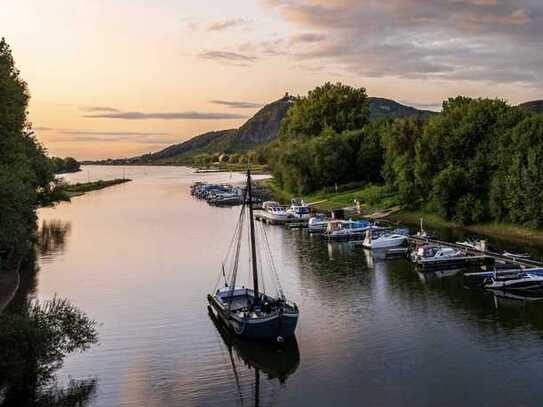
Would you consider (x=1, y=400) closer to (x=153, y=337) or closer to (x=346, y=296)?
(x=153, y=337)

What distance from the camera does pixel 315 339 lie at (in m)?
41.9

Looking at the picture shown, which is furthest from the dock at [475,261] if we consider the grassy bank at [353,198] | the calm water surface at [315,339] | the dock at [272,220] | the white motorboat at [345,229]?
the dock at [272,220]

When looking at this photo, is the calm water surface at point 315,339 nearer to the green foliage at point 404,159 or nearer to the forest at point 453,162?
the forest at point 453,162

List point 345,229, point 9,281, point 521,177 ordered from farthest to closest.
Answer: point 345,229, point 521,177, point 9,281

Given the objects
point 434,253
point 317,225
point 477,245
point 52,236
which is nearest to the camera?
point 434,253

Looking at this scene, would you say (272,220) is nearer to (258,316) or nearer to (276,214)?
(276,214)

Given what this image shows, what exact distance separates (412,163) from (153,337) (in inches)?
2719

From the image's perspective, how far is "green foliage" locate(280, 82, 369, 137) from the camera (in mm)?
165125

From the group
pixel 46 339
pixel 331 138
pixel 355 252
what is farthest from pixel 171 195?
pixel 46 339

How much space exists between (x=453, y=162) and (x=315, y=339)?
5872cm

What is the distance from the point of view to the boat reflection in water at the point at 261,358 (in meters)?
35.7

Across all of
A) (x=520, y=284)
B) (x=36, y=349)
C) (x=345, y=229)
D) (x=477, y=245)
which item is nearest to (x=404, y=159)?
(x=345, y=229)

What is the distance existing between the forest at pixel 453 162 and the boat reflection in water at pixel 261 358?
48.8m

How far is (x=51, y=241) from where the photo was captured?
3462 inches
